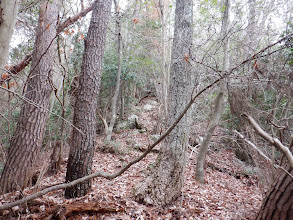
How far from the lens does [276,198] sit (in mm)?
1677

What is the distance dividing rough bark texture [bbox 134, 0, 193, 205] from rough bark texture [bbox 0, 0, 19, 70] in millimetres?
2462

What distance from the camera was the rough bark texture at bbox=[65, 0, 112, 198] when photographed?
300 cm

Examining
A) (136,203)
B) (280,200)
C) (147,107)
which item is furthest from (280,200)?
(147,107)

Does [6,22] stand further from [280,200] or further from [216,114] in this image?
[216,114]

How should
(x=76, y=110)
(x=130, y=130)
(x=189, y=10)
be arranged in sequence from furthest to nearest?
(x=130, y=130) < (x=189, y=10) < (x=76, y=110)

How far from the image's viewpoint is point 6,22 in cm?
139

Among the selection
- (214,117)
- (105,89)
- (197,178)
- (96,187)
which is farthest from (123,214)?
(105,89)

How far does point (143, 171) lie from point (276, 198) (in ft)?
12.1

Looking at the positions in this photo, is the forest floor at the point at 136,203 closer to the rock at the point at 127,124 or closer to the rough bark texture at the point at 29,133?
the rough bark texture at the point at 29,133

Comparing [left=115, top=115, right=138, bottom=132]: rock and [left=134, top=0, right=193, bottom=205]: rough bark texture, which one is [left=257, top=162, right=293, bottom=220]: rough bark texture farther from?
[left=115, top=115, right=138, bottom=132]: rock

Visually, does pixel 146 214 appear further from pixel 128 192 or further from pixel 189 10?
pixel 189 10

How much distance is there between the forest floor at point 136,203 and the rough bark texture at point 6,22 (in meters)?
1.35

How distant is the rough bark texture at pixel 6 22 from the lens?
54.1 inches

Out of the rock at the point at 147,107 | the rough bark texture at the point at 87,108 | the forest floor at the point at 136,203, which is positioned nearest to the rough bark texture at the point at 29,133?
the forest floor at the point at 136,203
